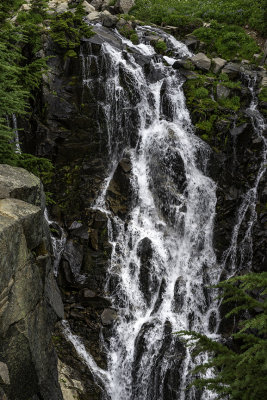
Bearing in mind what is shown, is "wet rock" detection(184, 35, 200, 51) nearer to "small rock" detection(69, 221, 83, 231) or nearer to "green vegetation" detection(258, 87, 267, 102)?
"green vegetation" detection(258, 87, 267, 102)

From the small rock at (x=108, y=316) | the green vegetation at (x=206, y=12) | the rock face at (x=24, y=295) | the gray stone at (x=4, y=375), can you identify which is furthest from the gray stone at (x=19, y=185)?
the green vegetation at (x=206, y=12)

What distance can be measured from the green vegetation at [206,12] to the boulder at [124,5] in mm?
448

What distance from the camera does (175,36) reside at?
23781mm

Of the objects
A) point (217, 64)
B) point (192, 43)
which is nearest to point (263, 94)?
point (217, 64)

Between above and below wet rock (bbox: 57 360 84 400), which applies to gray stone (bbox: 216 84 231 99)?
above

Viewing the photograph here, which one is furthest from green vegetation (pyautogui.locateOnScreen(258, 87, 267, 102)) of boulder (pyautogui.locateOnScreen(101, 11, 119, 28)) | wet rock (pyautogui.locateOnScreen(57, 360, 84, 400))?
wet rock (pyautogui.locateOnScreen(57, 360, 84, 400))

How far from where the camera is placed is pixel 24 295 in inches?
308

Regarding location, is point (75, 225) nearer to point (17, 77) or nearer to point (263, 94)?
point (17, 77)

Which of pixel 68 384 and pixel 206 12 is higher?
pixel 206 12

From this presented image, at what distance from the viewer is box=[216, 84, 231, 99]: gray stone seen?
1848cm

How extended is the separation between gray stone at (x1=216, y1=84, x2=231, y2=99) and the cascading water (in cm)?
214

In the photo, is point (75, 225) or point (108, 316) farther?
point (75, 225)

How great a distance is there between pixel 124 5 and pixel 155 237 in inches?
747

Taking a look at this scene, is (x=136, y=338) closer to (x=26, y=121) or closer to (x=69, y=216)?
(x=69, y=216)
